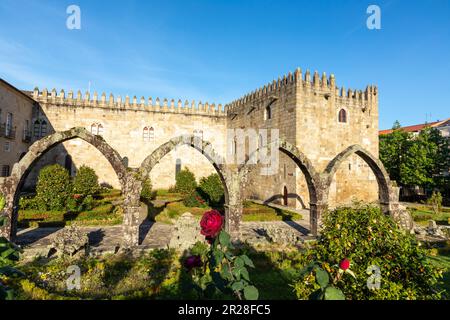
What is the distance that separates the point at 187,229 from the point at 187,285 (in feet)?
20.5

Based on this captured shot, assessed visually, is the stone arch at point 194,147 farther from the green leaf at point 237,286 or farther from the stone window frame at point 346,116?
the stone window frame at point 346,116

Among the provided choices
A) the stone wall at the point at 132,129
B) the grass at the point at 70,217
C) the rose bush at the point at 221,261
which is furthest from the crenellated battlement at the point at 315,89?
the rose bush at the point at 221,261

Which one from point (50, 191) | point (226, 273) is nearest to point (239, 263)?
point (226, 273)

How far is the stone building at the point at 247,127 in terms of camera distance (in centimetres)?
2069

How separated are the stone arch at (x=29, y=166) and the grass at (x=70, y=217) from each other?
168 inches

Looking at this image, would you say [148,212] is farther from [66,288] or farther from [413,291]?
[413,291]

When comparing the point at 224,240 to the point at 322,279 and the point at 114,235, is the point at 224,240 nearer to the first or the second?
the point at 322,279

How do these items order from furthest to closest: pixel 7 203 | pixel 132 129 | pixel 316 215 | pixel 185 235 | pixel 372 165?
pixel 132 129, pixel 372 165, pixel 316 215, pixel 185 235, pixel 7 203

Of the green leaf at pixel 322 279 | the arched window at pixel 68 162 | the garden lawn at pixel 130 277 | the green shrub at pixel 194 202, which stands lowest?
the garden lawn at pixel 130 277

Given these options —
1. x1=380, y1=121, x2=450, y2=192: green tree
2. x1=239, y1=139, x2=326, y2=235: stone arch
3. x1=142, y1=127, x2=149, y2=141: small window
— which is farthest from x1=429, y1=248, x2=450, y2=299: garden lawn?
x1=142, y1=127, x2=149, y2=141: small window

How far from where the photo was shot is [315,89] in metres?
20.8

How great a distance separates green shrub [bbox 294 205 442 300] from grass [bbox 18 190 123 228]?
1256 centimetres

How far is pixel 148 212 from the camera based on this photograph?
16.8 meters

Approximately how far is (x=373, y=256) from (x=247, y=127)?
23191 mm
